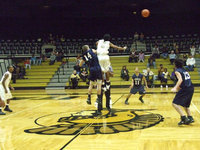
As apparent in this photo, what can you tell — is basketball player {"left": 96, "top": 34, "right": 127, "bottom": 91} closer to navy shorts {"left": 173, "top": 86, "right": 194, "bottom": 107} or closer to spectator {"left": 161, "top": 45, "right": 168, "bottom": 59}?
navy shorts {"left": 173, "top": 86, "right": 194, "bottom": 107}

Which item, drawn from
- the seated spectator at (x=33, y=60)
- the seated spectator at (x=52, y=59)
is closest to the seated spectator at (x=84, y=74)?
the seated spectator at (x=52, y=59)

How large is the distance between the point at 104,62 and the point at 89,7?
18948 mm

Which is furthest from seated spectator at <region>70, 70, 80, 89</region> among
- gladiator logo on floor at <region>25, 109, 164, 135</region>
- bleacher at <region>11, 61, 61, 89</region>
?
gladiator logo on floor at <region>25, 109, 164, 135</region>

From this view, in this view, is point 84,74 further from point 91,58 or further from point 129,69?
point 91,58

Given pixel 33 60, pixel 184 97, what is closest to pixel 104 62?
pixel 184 97

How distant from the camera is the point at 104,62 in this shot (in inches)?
303

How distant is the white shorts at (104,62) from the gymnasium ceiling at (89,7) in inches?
657

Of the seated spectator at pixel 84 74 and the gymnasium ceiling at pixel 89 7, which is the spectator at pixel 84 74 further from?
the gymnasium ceiling at pixel 89 7

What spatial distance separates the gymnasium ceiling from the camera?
23.9m

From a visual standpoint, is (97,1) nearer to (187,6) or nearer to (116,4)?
(116,4)

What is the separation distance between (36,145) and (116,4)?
822 inches

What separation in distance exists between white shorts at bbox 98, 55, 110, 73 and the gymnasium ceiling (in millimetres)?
16684

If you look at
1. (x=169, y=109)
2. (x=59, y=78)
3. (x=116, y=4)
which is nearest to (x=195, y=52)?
(x=116, y=4)

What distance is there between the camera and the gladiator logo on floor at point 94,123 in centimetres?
559
